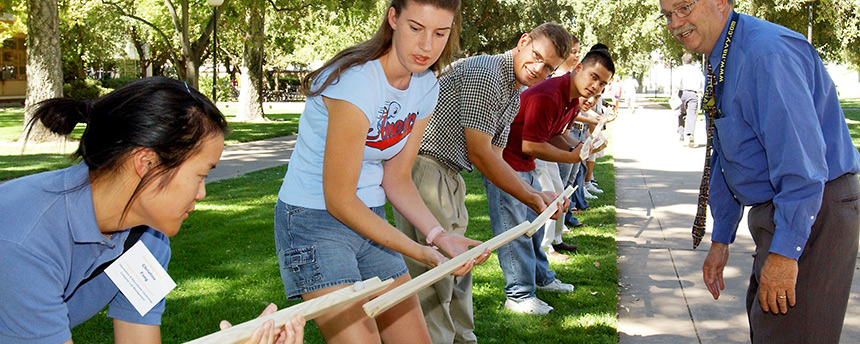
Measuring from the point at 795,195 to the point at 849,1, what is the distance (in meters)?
23.2

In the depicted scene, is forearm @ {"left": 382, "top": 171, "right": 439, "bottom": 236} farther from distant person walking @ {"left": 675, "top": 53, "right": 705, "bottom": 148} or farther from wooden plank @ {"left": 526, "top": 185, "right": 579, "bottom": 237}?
distant person walking @ {"left": 675, "top": 53, "right": 705, "bottom": 148}

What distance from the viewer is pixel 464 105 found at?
4.09 m

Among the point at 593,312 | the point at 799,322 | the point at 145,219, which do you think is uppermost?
the point at 145,219

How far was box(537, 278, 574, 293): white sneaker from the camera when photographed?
18.9 ft

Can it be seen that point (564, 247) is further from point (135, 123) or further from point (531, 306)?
point (135, 123)

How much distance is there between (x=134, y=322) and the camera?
2.35m

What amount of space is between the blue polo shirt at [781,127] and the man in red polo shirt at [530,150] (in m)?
Result: 2.14

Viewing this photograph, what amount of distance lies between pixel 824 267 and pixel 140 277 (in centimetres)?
233

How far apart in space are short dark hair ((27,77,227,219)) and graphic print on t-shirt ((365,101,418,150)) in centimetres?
77

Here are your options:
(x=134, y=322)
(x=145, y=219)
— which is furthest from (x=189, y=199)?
(x=134, y=322)

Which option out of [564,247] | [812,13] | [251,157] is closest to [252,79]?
[251,157]

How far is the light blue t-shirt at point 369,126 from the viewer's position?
2666 millimetres

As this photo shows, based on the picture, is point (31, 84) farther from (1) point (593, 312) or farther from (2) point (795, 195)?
(2) point (795, 195)

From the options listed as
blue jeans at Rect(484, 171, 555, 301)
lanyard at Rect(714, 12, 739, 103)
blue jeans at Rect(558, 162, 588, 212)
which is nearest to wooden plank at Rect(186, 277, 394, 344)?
lanyard at Rect(714, 12, 739, 103)
